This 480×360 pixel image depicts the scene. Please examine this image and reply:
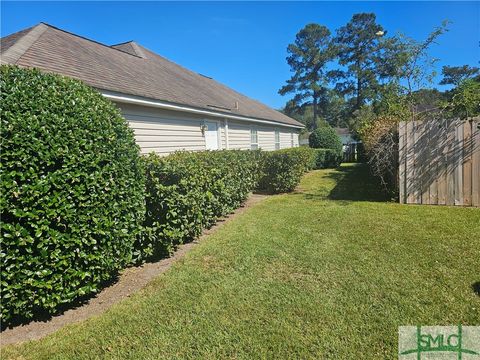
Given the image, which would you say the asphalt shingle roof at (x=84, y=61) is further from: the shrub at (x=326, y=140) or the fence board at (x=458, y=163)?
the shrub at (x=326, y=140)

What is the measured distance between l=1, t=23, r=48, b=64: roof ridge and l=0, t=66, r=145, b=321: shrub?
319 cm

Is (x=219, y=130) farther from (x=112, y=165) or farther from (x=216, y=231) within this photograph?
(x=112, y=165)

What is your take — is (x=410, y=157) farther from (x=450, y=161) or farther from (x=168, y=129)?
(x=168, y=129)

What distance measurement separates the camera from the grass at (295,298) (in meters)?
2.62

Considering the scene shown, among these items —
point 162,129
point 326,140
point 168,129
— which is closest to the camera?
point 162,129

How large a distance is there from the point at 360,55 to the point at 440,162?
131ft

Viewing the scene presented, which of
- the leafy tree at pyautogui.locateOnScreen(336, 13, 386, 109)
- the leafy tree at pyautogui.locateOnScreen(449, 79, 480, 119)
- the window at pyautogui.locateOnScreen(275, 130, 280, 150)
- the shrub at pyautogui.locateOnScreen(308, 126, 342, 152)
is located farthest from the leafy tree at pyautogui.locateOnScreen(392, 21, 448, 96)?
the leafy tree at pyautogui.locateOnScreen(336, 13, 386, 109)

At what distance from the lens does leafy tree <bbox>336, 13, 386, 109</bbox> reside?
131 feet

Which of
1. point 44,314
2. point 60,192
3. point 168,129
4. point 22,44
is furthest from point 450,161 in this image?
point 22,44

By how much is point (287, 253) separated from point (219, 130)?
313 inches

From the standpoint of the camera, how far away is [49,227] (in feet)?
9.69

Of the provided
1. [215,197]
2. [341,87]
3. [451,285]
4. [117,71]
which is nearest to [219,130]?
[117,71]

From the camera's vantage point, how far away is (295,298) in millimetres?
3287

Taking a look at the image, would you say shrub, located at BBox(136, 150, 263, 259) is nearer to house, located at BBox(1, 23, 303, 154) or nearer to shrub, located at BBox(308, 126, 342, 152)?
house, located at BBox(1, 23, 303, 154)
